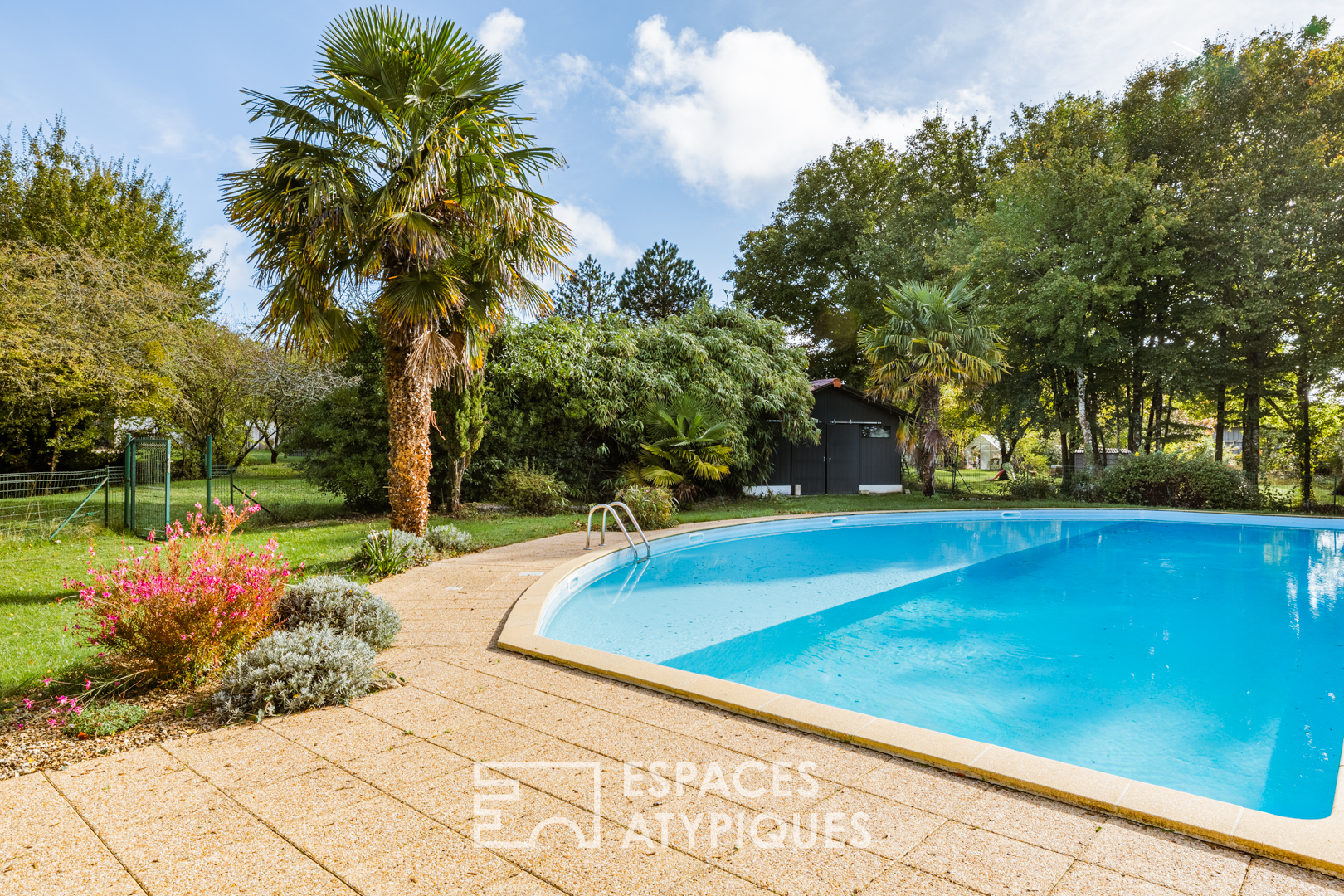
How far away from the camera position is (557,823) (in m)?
2.16

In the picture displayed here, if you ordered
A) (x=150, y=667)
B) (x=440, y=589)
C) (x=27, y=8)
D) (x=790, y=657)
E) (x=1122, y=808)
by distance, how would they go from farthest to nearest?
(x=27, y=8) → (x=440, y=589) → (x=790, y=657) → (x=150, y=667) → (x=1122, y=808)

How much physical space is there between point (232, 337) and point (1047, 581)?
20.8 metres

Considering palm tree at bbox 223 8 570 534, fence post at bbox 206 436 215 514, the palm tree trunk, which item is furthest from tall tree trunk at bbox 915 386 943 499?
fence post at bbox 206 436 215 514

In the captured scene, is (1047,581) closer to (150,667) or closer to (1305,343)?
(150,667)

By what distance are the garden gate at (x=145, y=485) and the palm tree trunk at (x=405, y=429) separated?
4218 millimetres

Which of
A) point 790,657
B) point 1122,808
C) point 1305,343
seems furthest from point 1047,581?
point 1305,343

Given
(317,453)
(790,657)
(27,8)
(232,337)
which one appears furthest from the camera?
(232,337)

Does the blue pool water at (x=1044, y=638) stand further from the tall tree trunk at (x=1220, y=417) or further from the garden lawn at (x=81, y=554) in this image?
the tall tree trunk at (x=1220, y=417)

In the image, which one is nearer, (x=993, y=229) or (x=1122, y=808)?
(x=1122, y=808)

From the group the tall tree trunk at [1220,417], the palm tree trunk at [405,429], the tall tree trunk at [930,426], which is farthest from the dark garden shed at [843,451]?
the palm tree trunk at [405,429]

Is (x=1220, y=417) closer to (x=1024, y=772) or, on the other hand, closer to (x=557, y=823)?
(x=1024, y=772)

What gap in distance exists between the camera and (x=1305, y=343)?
46.3ft

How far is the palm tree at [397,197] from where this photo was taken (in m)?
6.66

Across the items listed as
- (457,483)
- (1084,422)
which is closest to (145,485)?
(457,483)
